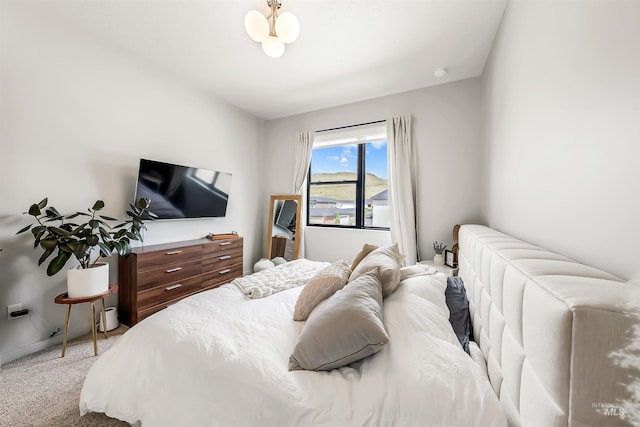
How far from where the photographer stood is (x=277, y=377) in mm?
888

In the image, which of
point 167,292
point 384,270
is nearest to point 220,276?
point 167,292

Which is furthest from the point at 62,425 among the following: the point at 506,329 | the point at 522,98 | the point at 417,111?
the point at 417,111

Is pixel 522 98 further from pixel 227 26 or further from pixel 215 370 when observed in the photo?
pixel 227 26

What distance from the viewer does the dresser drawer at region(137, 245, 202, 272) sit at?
2.35 metres

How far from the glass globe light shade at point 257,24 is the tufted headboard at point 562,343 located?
6.64 feet

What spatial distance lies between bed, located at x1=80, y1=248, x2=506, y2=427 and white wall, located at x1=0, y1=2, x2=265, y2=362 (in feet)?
4.85

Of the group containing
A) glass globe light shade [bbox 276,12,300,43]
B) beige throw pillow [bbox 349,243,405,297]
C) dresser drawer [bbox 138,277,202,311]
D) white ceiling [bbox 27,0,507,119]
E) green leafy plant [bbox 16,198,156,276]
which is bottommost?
dresser drawer [bbox 138,277,202,311]

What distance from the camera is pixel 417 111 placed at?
10.2 ft

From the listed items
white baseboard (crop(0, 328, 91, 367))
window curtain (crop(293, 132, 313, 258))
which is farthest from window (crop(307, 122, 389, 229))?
white baseboard (crop(0, 328, 91, 367))

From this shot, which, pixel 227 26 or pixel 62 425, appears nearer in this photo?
pixel 62 425

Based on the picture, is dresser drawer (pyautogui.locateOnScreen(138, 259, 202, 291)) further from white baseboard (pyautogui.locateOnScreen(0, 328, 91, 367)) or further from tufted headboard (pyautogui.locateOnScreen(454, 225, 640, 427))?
tufted headboard (pyautogui.locateOnScreen(454, 225, 640, 427))

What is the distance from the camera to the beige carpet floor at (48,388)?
131 centimetres

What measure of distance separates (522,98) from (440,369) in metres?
1.61

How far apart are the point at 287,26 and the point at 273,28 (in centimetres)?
18
